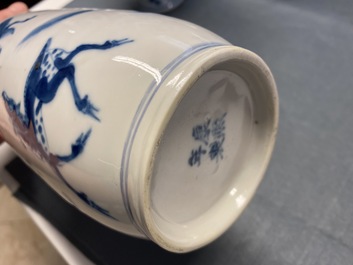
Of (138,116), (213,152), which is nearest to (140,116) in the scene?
(138,116)

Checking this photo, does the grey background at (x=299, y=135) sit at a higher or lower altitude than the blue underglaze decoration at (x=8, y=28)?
lower

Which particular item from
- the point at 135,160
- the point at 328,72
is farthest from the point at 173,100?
the point at 328,72

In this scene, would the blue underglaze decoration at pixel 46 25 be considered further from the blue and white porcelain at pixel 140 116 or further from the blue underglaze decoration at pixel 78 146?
the blue underglaze decoration at pixel 78 146

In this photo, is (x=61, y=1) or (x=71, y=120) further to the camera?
(x=61, y=1)

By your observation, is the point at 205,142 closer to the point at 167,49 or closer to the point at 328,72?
the point at 167,49

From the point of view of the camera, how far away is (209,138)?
0.36m

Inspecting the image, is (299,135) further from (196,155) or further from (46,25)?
(46,25)

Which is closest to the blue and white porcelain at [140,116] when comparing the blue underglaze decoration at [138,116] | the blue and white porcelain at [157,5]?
the blue underglaze decoration at [138,116]

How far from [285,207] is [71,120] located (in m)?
0.28

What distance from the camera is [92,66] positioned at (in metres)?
0.30

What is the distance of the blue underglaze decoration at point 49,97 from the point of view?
0.30m

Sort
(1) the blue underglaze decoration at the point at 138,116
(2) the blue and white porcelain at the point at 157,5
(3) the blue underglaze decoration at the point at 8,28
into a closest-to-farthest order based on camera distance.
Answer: (1) the blue underglaze decoration at the point at 138,116, (3) the blue underglaze decoration at the point at 8,28, (2) the blue and white porcelain at the point at 157,5

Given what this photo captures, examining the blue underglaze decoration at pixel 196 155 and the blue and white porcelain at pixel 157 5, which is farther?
the blue and white porcelain at pixel 157 5

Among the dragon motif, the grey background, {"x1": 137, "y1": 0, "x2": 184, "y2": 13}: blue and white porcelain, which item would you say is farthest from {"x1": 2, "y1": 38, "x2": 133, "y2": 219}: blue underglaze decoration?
{"x1": 137, "y1": 0, "x2": 184, "y2": 13}: blue and white porcelain
